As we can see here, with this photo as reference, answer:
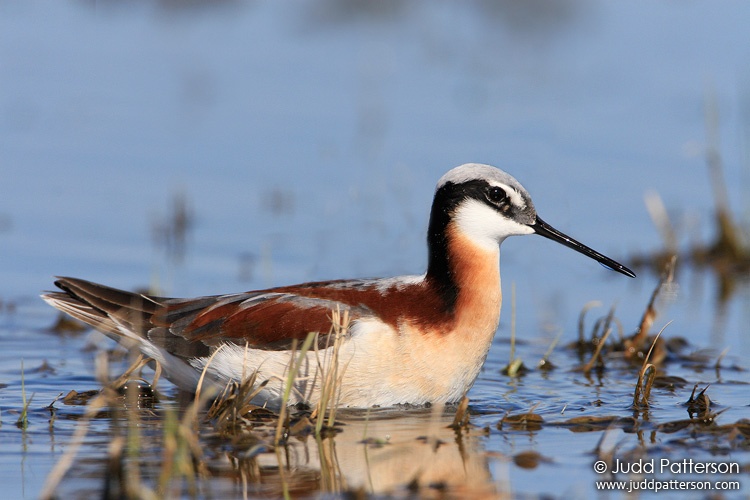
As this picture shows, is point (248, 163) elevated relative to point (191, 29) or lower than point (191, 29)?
lower

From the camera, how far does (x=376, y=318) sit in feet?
25.1

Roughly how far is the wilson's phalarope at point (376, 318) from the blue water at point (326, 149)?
57 cm

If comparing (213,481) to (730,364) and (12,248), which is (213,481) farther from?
(12,248)

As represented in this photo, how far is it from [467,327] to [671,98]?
8.81 metres

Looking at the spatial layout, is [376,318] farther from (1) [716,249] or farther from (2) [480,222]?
(1) [716,249]

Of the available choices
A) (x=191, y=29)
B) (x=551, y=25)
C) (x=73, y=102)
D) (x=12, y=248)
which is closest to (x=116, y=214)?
(x=12, y=248)

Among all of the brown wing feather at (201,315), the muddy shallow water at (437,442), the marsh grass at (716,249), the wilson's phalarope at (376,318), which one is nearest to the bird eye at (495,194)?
the wilson's phalarope at (376,318)

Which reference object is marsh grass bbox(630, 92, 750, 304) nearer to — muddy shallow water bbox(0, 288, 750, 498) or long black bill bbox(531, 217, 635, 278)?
muddy shallow water bbox(0, 288, 750, 498)

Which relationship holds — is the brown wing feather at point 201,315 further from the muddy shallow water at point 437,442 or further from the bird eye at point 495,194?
the bird eye at point 495,194

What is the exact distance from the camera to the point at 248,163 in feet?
44.1

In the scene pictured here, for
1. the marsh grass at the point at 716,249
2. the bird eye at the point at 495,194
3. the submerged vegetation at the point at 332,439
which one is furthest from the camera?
the marsh grass at the point at 716,249

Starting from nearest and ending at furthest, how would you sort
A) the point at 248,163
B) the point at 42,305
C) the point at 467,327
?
1. the point at 467,327
2. the point at 42,305
3. the point at 248,163

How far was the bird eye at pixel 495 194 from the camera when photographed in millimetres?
7996

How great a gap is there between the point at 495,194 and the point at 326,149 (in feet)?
19.7
